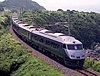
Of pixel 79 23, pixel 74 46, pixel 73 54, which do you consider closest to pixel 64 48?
pixel 74 46

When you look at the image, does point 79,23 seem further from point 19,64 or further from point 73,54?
point 73,54

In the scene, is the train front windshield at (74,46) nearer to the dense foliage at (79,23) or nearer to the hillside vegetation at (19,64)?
the hillside vegetation at (19,64)


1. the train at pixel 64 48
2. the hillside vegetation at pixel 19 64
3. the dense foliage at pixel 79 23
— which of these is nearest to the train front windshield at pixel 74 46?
the train at pixel 64 48

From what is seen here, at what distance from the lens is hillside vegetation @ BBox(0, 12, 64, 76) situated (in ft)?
111

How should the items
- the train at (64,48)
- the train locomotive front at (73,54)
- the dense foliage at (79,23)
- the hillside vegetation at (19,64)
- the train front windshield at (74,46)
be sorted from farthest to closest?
1. the dense foliage at (79,23)
2. the train front windshield at (74,46)
3. the train at (64,48)
4. the train locomotive front at (73,54)
5. the hillside vegetation at (19,64)

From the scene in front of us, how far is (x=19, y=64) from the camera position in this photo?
4091cm

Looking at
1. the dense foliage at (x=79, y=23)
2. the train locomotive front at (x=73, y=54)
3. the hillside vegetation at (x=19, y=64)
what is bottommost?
the dense foliage at (x=79, y=23)

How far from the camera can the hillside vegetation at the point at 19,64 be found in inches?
1338

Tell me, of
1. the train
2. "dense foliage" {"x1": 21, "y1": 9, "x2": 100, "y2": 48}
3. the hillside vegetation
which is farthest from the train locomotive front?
"dense foliage" {"x1": 21, "y1": 9, "x2": 100, "y2": 48}

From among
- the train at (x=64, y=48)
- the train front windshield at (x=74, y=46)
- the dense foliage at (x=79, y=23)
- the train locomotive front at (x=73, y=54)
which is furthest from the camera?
the dense foliage at (x=79, y=23)

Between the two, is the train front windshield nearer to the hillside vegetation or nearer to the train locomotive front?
the train locomotive front

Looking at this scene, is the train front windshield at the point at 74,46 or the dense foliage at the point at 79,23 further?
the dense foliage at the point at 79,23

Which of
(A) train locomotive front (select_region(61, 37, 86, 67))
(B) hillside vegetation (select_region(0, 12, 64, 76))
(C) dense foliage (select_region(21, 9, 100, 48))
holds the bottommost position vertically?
(C) dense foliage (select_region(21, 9, 100, 48))

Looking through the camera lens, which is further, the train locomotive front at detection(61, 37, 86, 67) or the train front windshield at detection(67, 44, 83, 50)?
the train front windshield at detection(67, 44, 83, 50)
